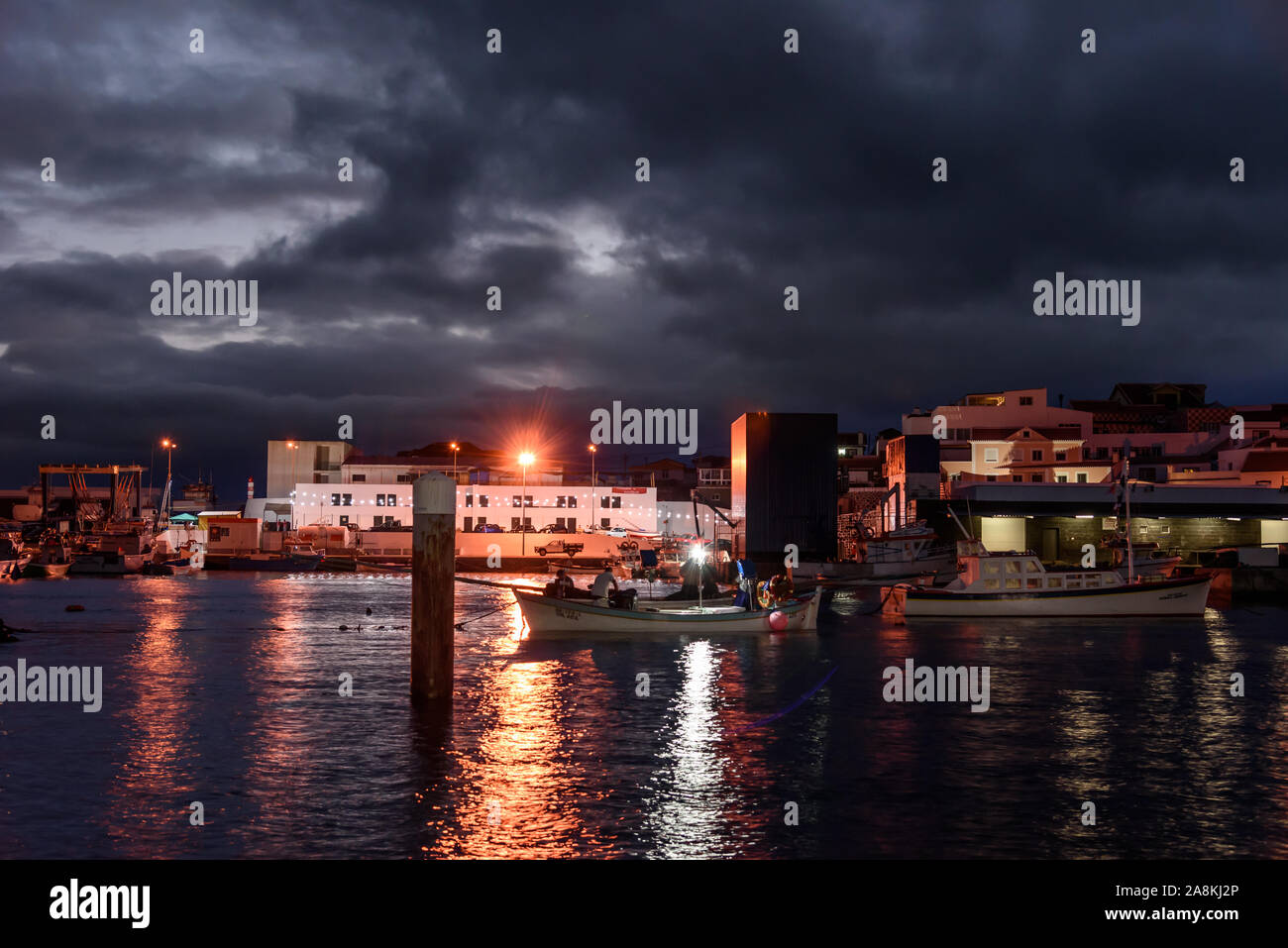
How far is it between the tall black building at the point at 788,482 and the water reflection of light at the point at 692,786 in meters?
47.7

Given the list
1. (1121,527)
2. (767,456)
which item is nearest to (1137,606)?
(1121,527)

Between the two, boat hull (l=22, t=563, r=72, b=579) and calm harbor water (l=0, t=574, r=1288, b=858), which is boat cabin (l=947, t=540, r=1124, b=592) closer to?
calm harbor water (l=0, t=574, r=1288, b=858)

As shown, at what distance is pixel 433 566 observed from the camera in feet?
69.1

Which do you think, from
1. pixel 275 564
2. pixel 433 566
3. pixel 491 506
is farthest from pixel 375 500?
pixel 433 566

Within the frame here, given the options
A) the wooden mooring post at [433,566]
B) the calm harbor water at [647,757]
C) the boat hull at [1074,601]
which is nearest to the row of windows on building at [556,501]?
the boat hull at [1074,601]

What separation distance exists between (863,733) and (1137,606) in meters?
34.1

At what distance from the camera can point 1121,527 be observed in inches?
2918

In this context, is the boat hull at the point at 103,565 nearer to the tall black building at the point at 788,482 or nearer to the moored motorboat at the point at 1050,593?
the tall black building at the point at 788,482

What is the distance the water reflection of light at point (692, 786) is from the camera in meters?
14.5

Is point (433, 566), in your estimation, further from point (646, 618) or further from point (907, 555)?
point (907, 555)

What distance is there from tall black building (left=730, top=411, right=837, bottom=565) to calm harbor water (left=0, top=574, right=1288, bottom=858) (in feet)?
121

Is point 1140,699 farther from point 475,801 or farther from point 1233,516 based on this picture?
point 1233,516

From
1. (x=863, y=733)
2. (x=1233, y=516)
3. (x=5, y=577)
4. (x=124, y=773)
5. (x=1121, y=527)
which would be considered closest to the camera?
(x=124, y=773)

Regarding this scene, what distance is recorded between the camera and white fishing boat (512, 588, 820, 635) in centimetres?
4128
